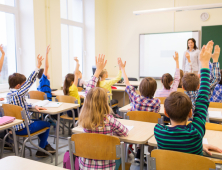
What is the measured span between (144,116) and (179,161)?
1.02 metres

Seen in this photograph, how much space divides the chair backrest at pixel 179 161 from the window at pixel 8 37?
153 inches

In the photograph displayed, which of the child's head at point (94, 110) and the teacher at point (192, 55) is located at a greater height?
the teacher at point (192, 55)

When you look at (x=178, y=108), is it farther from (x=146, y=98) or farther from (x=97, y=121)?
(x=146, y=98)

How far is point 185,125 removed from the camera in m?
1.36

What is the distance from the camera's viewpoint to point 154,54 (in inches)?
254

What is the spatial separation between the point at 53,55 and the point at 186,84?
330cm

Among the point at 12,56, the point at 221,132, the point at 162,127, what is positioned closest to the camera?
the point at 162,127

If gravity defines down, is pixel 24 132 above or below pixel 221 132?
below

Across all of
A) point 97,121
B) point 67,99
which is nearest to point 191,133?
point 97,121

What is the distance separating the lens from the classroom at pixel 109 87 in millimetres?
1369

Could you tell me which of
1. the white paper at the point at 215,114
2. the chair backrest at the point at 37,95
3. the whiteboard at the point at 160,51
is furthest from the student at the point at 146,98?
the whiteboard at the point at 160,51

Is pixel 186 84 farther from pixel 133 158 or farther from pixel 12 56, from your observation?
pixel 12 56

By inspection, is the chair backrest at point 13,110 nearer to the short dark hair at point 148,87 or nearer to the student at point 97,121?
the student at point 97,121

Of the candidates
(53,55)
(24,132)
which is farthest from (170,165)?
(53,55)
